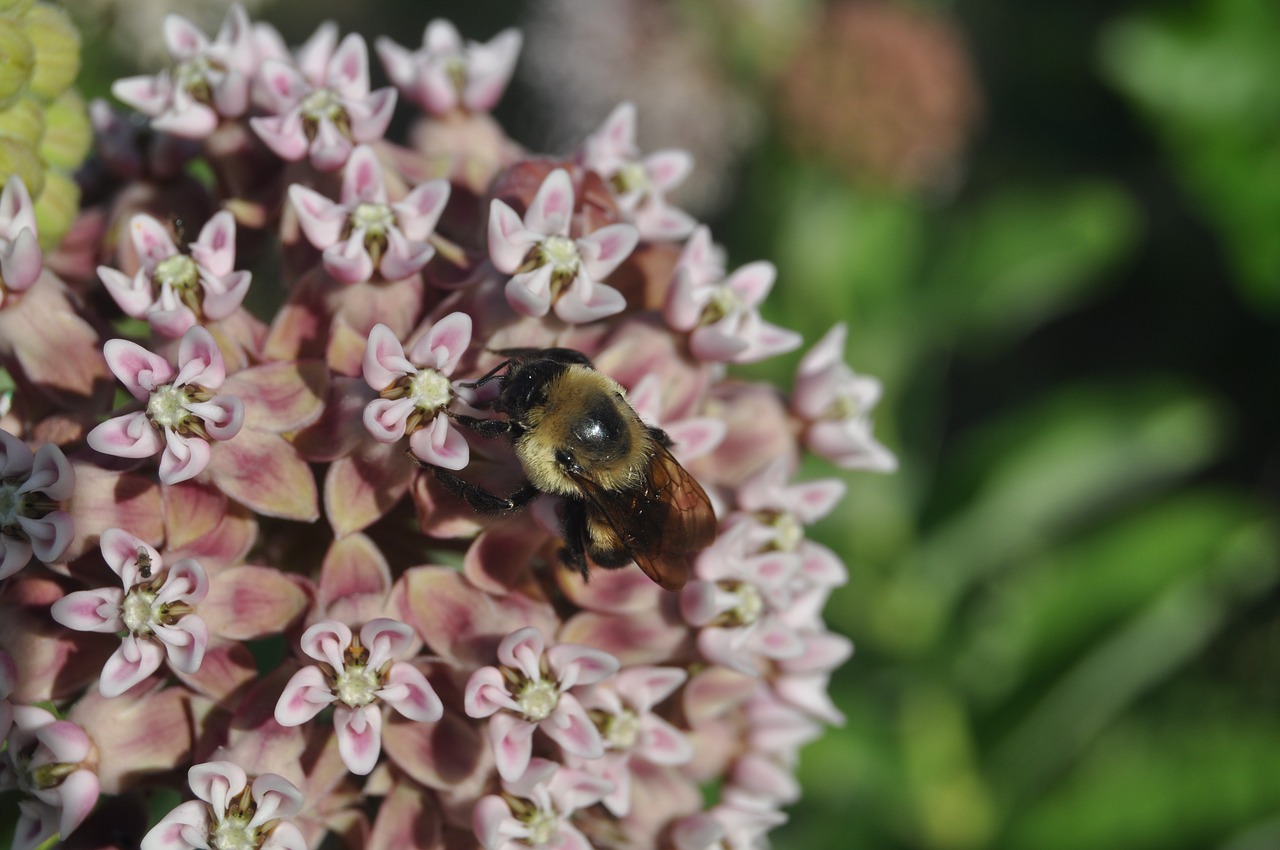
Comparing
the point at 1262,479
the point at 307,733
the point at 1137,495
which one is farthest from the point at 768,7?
the point at 307,733

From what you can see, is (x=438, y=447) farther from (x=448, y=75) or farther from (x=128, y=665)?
(x=448, y=75)

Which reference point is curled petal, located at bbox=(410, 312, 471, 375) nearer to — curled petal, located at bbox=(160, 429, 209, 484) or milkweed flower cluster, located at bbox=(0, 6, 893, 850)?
milkweed flower cluster, located at bbox=(0, 6, 893, 850)

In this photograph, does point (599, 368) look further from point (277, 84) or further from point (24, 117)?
point (24, 117)

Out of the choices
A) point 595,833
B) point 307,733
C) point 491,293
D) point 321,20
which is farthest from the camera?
point 321,20

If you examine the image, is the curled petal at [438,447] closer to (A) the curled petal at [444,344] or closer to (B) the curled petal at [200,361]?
(A) the curled petal at [444,344]

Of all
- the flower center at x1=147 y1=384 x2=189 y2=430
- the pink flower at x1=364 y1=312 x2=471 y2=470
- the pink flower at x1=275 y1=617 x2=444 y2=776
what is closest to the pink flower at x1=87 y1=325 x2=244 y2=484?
the flower center at x1=147 y1=384 x2=189 y2=430

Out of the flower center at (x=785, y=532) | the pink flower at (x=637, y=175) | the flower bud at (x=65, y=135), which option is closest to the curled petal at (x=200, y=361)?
the flower bud at (x=65, y=135)

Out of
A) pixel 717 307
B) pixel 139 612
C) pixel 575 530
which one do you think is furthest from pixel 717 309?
pixel 139 612
